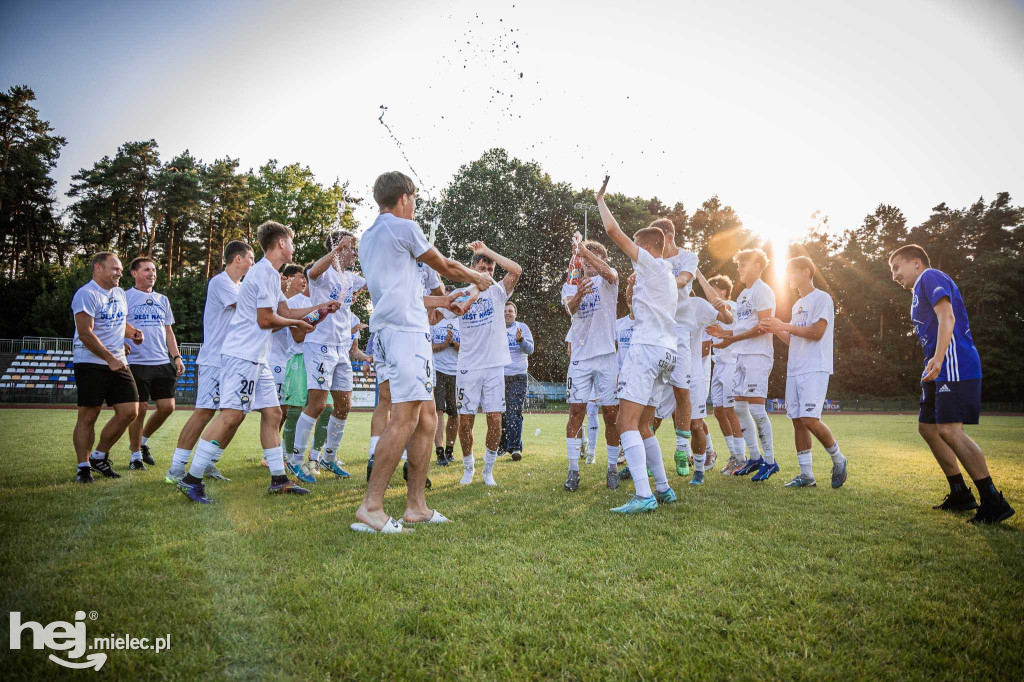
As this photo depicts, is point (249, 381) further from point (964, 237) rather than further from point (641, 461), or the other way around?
point (964, 237)

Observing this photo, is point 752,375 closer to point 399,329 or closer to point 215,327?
point 399,329

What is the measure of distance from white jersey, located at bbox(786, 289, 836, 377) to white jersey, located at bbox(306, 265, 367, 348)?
18.2ft

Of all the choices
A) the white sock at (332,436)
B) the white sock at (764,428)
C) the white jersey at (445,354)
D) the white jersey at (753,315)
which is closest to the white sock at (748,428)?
the white sock at (764,428)

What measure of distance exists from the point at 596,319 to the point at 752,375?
2.45m

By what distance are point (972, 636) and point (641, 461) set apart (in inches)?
108

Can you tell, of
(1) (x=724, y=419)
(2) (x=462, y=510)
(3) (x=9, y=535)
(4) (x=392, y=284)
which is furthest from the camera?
(1) (x=724, y=419)

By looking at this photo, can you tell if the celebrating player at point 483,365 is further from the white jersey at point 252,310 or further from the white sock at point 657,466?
the white jersey at point 252,310

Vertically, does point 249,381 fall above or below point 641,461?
above

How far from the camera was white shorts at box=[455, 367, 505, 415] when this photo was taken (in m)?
6.76

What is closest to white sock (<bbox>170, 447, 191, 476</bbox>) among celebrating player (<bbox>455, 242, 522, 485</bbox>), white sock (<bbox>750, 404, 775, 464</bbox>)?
celebrating player (<bbox>455, 242, 522, 485</bbox>)

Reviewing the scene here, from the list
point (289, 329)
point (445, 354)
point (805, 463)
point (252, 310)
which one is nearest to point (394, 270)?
point (252, 310)

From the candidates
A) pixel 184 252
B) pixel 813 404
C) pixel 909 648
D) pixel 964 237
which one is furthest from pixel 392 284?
pixel 964 237

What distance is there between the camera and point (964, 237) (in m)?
48.8

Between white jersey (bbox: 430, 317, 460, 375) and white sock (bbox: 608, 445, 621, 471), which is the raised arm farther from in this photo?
white jersey (bbox: 430, 317, 460, 375)
